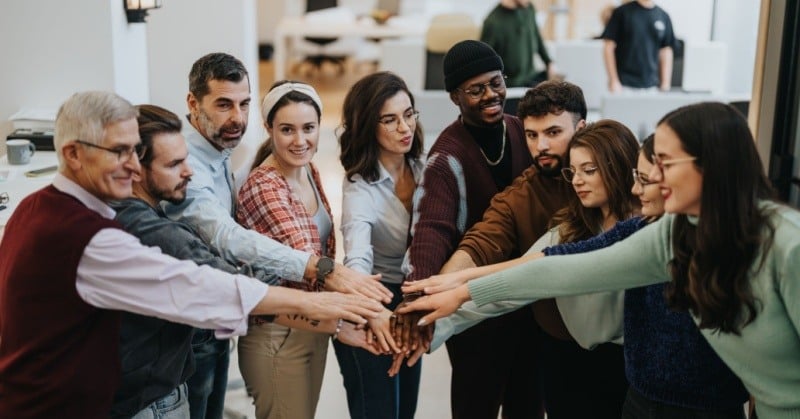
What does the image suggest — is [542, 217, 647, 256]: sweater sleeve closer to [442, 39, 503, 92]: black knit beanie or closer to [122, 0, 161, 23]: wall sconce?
[442, 39, 503, 92]: black knit beanie

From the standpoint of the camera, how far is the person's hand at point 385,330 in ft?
9.42

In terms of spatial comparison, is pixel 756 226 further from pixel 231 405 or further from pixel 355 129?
pixel 231 405

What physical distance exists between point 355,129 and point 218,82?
465 mm

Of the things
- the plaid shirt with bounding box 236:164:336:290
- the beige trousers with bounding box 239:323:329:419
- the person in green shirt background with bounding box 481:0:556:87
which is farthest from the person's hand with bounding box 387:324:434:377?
the person in green shirt background with bounding box 481:0:556:87

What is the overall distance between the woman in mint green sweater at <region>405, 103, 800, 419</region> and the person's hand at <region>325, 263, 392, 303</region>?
0.97 m

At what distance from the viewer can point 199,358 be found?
289cm

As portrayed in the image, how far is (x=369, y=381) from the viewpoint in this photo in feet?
9.99

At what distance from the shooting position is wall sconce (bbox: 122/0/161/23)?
4688 mm

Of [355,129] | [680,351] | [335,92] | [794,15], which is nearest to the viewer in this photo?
[680,351]

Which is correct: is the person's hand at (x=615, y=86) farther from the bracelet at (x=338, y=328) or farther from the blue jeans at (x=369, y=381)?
the bracelet at (x=338, y=328)

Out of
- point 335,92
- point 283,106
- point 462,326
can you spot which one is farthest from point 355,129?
point 335,92

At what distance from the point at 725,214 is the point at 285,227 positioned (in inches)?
51.4

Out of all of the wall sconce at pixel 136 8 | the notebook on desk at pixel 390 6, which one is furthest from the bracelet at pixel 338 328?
the notebook on desk at pixel 390 6

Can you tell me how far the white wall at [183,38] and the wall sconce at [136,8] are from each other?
2188 mm
